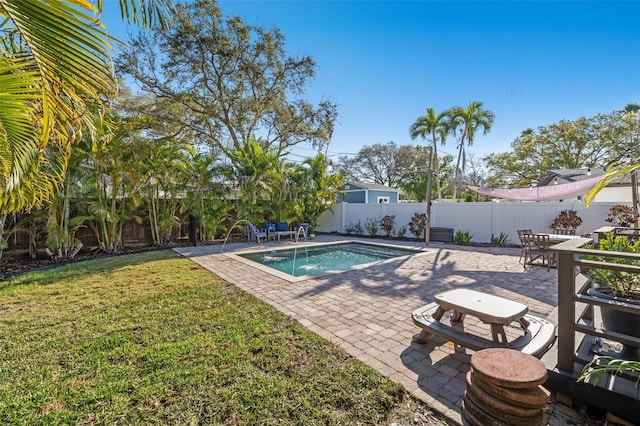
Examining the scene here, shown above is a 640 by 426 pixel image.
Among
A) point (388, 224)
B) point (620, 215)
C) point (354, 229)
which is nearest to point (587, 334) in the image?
Answer: point (620, 215)

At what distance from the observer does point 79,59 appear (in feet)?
6.02

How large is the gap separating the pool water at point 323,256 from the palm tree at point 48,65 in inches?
234

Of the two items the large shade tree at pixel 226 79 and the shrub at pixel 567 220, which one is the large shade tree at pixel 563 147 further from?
the large shade tree at pixel 226 79

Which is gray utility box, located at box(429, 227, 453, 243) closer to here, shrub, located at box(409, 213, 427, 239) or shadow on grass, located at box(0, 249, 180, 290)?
shrub, located at box(409, 213, 427, 239)

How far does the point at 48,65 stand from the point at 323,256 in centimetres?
905

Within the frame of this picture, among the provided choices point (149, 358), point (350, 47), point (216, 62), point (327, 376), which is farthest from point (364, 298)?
point (216, 62)

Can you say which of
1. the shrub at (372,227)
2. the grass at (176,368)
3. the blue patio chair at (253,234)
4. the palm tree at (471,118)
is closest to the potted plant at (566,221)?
the palm tree at (471,118)

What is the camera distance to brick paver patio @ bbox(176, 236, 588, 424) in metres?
2.66

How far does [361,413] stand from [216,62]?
53.2 feet

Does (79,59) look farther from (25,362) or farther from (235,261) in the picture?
(235,261)

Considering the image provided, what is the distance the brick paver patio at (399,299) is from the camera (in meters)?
2.66

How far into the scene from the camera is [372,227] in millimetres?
14625

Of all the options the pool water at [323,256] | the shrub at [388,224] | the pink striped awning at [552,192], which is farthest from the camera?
the shrub at [388,224]

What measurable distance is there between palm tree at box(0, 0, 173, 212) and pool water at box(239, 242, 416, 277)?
19.5 ft
